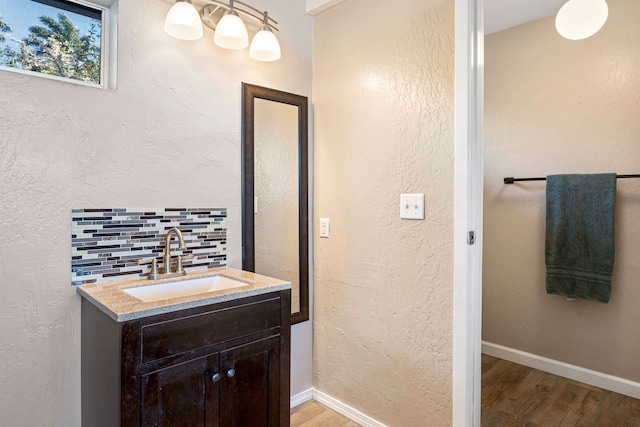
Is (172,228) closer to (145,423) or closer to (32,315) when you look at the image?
(32,315)

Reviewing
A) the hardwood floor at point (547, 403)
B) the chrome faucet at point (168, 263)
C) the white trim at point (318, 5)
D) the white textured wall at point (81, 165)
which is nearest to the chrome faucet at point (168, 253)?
the chrome faucet at point (168, 263)

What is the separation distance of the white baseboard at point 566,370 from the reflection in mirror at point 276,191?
170cm

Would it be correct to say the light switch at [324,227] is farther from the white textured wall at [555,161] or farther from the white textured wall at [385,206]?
the white textured wall at [555,161]

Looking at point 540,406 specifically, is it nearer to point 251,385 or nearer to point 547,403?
point 547,403

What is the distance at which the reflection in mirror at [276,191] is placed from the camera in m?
2.02

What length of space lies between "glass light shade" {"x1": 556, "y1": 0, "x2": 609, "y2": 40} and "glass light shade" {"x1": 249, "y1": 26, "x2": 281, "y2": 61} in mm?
1486

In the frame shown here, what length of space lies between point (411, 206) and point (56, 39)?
1.68m

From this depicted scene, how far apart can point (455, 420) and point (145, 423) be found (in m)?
1.24

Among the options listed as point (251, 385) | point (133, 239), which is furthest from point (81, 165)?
point (251, 385)

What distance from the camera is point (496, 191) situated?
112 inches

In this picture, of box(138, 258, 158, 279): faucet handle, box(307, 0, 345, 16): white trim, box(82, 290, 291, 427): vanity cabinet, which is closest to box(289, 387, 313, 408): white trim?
box(82, 290, 291, 427): vanity cabinet

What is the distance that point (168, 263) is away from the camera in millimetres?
1662

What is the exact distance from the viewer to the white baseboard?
7.42ft

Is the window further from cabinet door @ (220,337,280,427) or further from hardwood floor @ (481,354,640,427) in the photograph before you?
hardwood floor @ (481,354,640,427)
